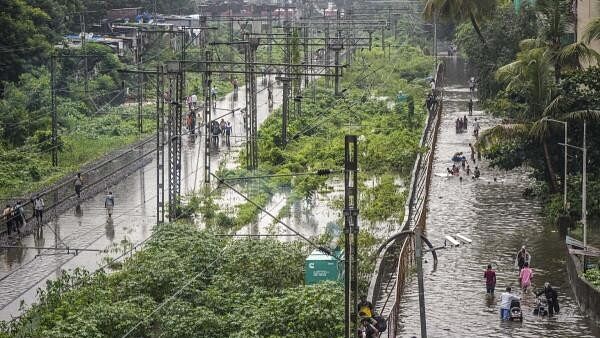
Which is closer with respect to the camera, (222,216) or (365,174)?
(222,216)

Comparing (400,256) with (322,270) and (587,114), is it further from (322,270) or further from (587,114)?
(587,114)

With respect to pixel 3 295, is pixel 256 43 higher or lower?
higher

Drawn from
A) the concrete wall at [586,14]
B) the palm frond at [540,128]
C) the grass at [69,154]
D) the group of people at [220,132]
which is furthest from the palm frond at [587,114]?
the group of people at [220,132]

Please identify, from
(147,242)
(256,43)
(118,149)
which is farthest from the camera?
(118,149)

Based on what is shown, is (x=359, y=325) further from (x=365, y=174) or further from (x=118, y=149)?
(x=118, y=149)

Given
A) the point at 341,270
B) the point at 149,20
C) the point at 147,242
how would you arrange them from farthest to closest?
the point at 149,20 → the point at 147,242 → the point at 341,270

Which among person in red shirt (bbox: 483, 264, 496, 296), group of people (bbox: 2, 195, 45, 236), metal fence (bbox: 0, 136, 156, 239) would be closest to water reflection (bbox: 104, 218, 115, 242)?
metal fence (bbox: 0, 136, 156, 239)

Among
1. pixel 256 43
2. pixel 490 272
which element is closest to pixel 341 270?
pixel 490 272
